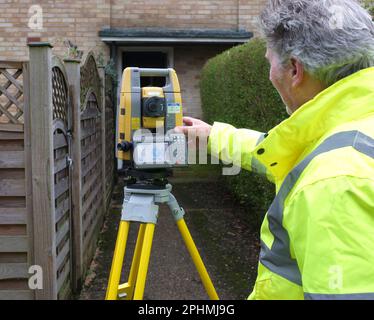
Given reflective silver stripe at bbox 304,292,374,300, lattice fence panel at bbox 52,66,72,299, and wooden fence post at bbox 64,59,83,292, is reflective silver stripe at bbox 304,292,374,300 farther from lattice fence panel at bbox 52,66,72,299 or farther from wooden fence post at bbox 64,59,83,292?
wooden fence post at bbox 64,59,83,292

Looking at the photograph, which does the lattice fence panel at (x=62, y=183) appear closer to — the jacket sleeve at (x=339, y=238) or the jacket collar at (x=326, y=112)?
the jacket collar at (x=326, y=112)

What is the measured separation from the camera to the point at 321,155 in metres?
0.99

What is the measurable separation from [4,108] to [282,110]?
2.46 metres

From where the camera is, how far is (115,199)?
747 cm

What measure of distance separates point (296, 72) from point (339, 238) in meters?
0.55

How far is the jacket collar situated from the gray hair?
0.06 meters

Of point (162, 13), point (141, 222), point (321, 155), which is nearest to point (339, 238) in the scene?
point (321, 155)

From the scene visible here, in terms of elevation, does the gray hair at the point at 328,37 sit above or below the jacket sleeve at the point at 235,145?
above

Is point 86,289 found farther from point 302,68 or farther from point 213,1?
point 213,1

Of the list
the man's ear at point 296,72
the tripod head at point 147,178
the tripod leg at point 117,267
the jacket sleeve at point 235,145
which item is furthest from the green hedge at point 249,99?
the man's ear at point 296,72

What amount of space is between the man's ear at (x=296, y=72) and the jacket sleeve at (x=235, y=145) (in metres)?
0.68

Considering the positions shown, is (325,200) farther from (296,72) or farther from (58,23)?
(58,23)

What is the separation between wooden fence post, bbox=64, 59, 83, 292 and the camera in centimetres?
373

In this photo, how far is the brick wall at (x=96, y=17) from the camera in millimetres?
9289
